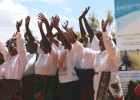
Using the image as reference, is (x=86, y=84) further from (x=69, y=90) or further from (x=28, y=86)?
(x=28, y=86)

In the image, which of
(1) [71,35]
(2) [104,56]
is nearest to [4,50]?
(1) [71,35]

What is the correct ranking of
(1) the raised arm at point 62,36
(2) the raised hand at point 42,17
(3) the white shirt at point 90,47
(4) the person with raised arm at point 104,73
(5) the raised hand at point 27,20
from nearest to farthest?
(4) the person with raised arm at point 104,73 → (1) the raised arm at point 62,36 → (3) the white shirt at point 90,47 → (2) the raised hand at point 42,17 → (5) the raised hand at point 27,20

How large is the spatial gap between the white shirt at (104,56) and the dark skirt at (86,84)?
398 mm

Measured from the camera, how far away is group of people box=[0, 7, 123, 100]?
722 centimetres

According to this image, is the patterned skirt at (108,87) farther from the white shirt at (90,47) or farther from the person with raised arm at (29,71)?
the person with raised arm at (29,71)

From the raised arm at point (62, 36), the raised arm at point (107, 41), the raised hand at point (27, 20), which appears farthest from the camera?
the raised hand at point (27, 20)

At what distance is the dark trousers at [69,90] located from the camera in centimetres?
771

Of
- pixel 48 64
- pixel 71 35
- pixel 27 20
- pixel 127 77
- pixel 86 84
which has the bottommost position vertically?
pixel 86 84

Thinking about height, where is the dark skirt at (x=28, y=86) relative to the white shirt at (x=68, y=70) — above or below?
below

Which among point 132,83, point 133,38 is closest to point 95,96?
point 132,83

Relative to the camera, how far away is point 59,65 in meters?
7.76

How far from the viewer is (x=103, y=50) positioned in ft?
23.9

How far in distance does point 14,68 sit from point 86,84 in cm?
156

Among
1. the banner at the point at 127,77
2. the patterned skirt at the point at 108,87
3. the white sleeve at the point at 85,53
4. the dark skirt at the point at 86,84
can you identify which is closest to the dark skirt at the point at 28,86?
the dark skirt at the point at 86,84
